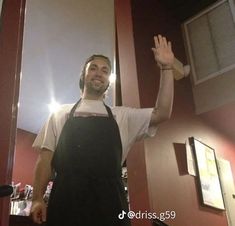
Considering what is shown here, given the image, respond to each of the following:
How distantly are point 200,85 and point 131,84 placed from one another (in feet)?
3.63

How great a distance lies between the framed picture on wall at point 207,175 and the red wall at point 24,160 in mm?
2732

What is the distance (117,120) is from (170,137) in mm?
1041

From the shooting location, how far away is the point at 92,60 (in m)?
1.46

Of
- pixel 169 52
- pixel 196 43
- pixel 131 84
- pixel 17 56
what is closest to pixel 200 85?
pixel 196 43

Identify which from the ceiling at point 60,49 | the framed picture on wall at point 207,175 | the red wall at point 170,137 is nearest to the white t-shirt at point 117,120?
the red wall at point 170,137

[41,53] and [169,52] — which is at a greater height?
[41,53]

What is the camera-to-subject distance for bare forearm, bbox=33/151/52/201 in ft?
3.84

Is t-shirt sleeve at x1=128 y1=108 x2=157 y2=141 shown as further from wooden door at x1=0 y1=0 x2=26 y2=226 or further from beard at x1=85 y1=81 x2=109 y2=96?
wooden door at x1=0 y1=0 x2=26 y2=226

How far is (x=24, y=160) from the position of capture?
185 inches

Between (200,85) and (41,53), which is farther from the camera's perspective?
(41,53)

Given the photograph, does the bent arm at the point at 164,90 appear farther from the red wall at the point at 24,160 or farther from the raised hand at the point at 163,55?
the red wall at the point at 24,160

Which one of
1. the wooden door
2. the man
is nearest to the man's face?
the man

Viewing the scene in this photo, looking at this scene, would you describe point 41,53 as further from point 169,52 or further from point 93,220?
point 93,220

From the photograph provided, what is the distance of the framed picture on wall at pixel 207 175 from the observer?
2430 millimetres
